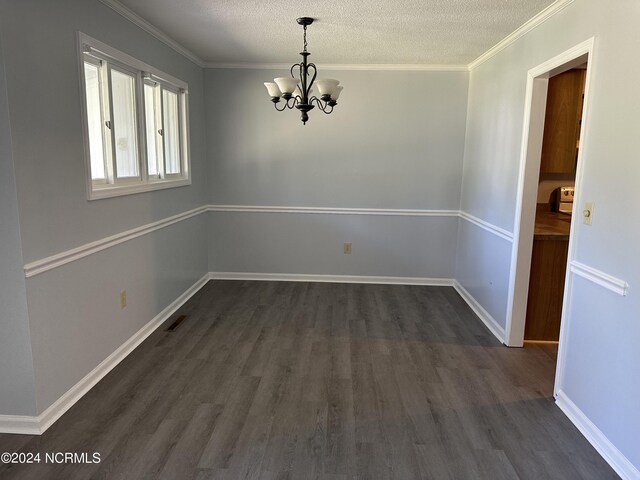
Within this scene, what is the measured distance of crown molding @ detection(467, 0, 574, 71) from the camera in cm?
276

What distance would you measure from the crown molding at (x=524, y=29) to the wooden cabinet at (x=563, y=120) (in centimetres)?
45

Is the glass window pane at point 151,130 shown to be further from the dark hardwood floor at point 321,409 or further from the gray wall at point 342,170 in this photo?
the dark hardwood floor at point 321,409

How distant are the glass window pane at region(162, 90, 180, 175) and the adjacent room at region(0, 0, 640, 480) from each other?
34 millimetres

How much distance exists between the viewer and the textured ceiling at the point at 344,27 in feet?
9.49

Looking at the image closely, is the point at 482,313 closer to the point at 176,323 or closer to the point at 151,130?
the point at 176,323

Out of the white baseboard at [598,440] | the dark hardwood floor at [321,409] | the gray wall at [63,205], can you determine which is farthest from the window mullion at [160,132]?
the white baseboard at [598,440]

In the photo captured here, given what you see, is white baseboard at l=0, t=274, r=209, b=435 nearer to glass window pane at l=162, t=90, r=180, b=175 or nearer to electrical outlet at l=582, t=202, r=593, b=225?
glass window pane at l=162, t=90, r=180, b=175

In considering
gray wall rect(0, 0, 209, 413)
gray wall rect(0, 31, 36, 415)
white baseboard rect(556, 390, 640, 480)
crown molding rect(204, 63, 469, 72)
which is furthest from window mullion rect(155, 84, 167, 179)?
white baseboard rect(556, 390, 640, 480)

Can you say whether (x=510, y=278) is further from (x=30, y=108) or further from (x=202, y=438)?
(x=30, y=108)

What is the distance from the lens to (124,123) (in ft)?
10.8

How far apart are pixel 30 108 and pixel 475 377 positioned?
3.02 m

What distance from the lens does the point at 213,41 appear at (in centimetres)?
392

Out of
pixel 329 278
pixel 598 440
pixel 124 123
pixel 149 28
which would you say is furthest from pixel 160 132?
pixel 598 440

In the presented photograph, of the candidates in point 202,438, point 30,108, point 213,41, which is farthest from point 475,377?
point 213,41
